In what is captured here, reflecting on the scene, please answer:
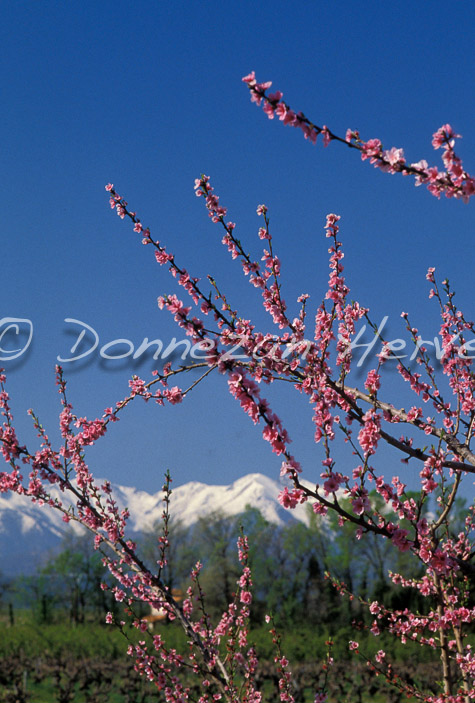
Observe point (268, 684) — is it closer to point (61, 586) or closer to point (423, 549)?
point (423, 549)

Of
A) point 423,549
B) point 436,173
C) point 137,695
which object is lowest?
point 137,695

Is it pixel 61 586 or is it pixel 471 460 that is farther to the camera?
pixel 61 586

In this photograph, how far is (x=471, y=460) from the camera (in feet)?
11.5

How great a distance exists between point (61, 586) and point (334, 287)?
4159 cm

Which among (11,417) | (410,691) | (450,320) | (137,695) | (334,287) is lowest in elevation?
(137,695)

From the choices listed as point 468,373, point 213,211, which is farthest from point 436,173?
point 468,373

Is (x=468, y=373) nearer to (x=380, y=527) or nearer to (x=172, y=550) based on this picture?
(x=380, y=527)

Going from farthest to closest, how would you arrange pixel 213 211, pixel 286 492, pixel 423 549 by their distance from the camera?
pixel 213 211, pixel 423 549, pixel 286 492

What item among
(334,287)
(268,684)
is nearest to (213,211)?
(334,287)

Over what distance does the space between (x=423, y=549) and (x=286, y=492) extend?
77 centimetres

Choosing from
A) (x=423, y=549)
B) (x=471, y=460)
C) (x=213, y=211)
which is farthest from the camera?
(x=213, y=211)

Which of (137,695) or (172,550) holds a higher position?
(172,550)

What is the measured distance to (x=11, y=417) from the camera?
18.3 feet

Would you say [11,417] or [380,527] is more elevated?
[11,417]
